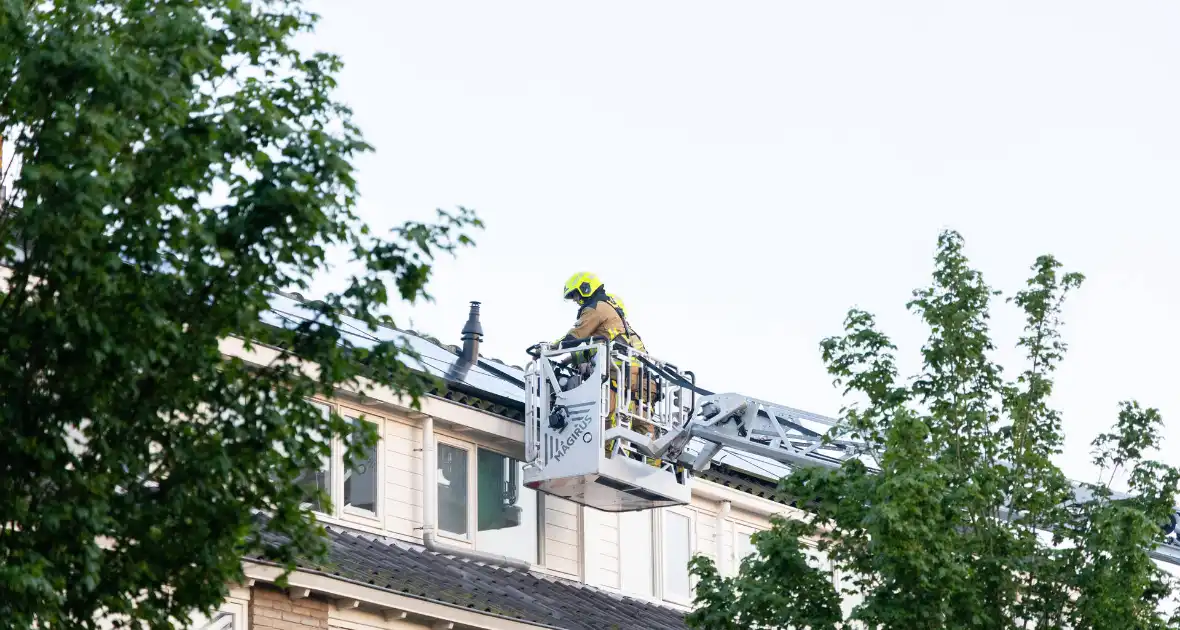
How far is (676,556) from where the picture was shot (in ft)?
88.5

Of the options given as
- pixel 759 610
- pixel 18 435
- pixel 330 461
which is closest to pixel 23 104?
pixel 18 435

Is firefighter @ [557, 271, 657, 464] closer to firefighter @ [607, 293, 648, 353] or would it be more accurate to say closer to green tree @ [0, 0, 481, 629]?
firefighter @ [607, 293, 648, 353]

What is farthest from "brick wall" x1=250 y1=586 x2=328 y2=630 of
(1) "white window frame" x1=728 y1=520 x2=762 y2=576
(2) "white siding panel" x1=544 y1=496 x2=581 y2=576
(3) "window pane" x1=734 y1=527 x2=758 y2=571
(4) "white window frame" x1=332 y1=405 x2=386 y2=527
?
(3) "window pane" x1=734 y1=527 x2=758 y2=571

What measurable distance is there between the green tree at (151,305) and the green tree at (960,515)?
696cm

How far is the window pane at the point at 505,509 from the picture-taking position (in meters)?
24.2

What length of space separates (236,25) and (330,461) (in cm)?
1014

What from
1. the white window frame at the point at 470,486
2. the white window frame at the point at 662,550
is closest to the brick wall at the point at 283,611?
the white window frame at the point at 470,486

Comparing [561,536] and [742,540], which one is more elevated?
[742,540]

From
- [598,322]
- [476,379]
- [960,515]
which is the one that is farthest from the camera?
[476,379]

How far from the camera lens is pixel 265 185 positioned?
39.7 feet

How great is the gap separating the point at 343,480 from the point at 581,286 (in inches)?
172

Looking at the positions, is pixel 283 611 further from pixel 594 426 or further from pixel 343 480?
pixel 594 426

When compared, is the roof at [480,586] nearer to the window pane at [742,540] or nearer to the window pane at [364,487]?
the window pane at [364,487]

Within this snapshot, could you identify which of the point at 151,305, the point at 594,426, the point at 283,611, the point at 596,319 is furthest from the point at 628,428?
the point at 151,305
